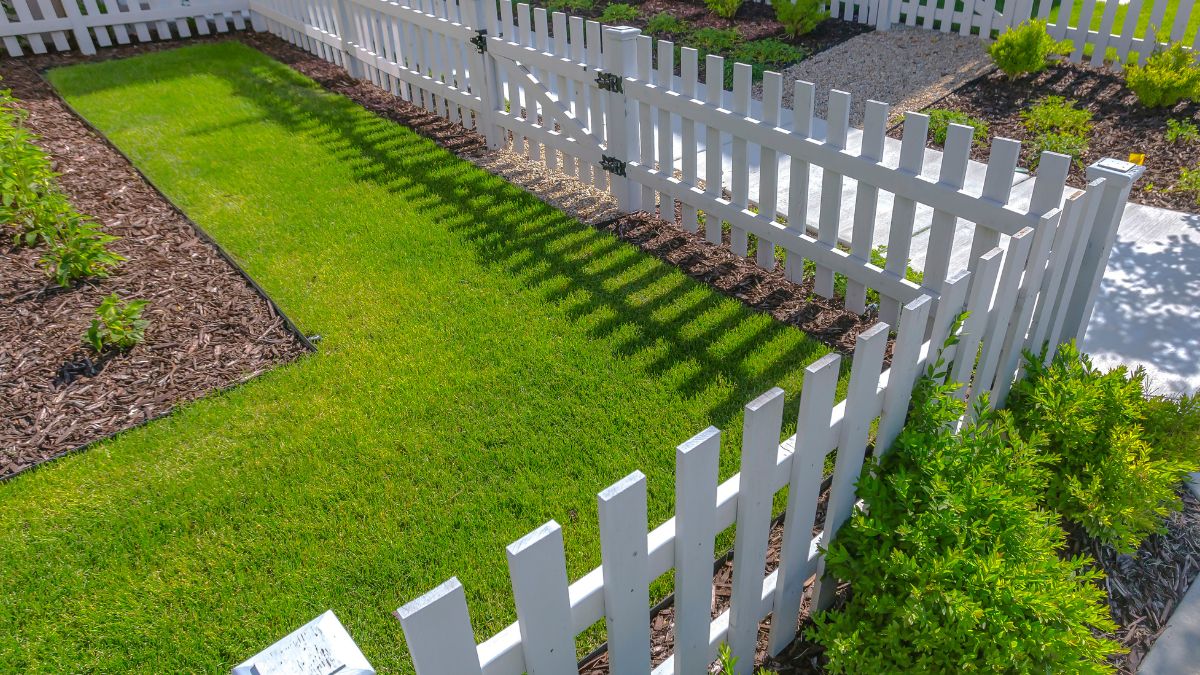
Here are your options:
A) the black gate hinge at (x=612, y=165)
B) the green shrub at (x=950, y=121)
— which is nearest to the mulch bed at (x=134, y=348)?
the black gate hinge at (x=612, y=165)

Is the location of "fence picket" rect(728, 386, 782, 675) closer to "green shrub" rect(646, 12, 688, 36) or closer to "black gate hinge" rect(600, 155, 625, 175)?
"black gate hinge" rect(600, 155, 625, 175)

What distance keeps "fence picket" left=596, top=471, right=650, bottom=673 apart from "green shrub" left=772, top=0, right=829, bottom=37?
337 inches

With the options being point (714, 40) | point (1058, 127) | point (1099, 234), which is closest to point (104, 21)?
point (714, 40)

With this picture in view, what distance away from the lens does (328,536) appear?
3.08m

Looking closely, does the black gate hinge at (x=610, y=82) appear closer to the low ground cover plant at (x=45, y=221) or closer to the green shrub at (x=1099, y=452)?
the green shrub at (x=1099, y=452)

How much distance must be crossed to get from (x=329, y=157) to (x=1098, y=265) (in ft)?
18.8

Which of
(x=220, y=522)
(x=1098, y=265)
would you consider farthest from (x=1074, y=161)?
(x=220, y=522)

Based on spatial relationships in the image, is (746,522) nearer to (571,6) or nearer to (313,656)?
(313,656)

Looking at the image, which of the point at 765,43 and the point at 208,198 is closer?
the point at 208,198

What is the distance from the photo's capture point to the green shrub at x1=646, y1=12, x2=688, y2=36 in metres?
9.65

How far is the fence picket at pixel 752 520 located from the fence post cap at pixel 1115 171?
1.62 metres

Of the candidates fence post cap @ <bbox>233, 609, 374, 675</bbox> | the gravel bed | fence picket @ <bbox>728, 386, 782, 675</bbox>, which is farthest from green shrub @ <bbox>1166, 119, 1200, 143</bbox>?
fence post cap @ <bbox>233, 609, 374, 675</bbox>

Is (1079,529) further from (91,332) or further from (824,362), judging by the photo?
(91,332)

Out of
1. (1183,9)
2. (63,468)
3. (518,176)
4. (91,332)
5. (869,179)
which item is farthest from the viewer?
(1183,9)
